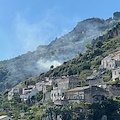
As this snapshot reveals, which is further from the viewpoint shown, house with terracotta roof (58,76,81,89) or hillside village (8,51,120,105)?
house with terracotta roof (58,76,81,89)

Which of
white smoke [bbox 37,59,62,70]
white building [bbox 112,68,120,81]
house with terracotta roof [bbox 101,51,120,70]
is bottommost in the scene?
white building [bbox 112,68,120,81]

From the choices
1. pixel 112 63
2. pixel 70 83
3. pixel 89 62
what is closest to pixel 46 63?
pixel 89 62

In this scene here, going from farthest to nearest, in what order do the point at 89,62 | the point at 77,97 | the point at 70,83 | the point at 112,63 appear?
the point at 89,62
the point at 112,63
the point at 70,83
the point at 77,97

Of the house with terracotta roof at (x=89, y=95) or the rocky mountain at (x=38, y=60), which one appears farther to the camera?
the rocky mountain at (x=38, y=60)

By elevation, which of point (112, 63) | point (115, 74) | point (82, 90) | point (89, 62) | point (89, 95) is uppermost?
point (89, 62)

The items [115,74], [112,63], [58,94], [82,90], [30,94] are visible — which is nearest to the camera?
[82,90]

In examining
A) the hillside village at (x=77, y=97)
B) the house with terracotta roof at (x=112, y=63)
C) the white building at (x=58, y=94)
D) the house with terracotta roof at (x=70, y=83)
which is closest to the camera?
the hillside village at (x=77, y=97)

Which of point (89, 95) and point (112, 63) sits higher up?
point (112, 63)

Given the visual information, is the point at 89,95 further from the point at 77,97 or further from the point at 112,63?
the point at 112,63

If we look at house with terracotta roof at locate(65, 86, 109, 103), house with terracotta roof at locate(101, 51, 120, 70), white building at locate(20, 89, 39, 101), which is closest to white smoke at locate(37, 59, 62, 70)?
house with terracotta roof at locate(101, 51, 120, 70)

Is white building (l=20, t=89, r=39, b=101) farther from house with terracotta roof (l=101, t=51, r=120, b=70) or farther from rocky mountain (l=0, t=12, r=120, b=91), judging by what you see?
rocky mountain (l=0, t=12, r=120, b=91)

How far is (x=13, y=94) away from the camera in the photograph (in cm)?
8012

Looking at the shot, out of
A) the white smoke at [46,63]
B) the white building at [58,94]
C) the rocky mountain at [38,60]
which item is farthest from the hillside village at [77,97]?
the white smoke at [46,63]

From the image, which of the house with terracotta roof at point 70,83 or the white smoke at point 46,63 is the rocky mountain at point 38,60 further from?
the house with terracotta roof at point 70,83
